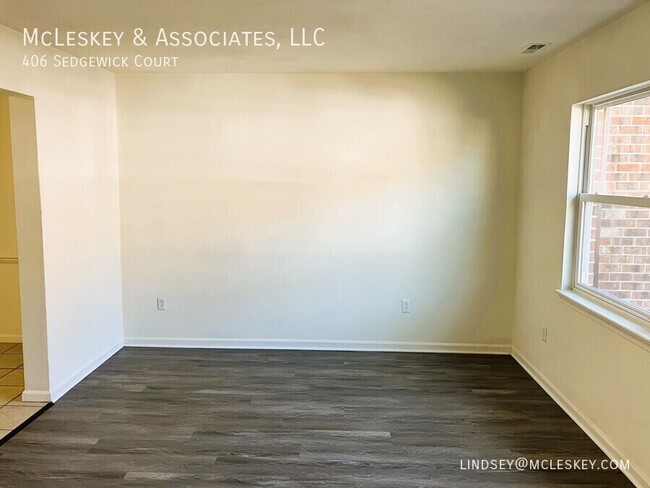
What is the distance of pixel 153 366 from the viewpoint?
3967 millimetres

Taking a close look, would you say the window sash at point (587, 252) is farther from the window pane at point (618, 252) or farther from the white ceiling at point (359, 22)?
the white ceiling at point (359, 22)

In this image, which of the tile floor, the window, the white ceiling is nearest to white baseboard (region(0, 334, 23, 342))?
the tile floor

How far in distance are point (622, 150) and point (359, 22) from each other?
1.63 m

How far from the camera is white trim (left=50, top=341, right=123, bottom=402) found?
3340 millimetres

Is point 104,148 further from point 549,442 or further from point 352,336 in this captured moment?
point 549,442

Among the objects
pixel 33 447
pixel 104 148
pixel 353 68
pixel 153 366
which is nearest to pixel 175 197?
pixel 104 148

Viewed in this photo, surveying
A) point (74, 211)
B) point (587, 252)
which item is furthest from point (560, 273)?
point (74, 211)

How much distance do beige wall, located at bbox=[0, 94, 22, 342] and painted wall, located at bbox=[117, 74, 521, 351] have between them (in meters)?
0.99

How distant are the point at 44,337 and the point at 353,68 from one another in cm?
289

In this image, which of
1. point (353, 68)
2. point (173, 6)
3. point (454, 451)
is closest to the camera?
point (173, 6)

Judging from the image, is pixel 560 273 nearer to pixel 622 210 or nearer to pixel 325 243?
pixel 622 210

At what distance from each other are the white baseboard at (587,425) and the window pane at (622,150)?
1.31 meters

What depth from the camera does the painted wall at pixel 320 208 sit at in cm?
412

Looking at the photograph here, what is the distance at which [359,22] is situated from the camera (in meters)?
2.74
